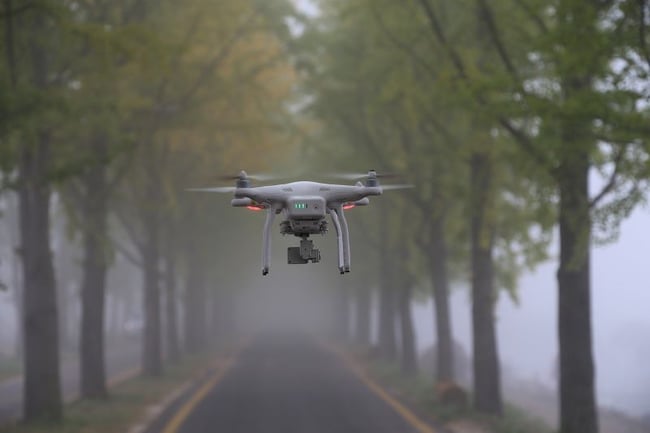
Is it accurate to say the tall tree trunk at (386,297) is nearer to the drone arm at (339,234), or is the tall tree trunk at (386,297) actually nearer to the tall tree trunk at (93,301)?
the tall tree trunk at (93,301)

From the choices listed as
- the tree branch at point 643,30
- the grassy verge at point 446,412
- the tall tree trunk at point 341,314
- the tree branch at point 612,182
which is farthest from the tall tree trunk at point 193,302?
the tree branch at point 643,30

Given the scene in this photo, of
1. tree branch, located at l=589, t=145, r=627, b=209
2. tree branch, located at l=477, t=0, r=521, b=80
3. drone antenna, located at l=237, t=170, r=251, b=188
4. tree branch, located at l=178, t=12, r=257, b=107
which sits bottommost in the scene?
drone antenna, located at l=237, t=170, r=251, b=188

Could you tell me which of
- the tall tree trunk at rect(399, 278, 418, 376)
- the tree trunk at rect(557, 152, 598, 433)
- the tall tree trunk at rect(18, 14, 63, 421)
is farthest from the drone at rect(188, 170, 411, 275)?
the tall tree trunk at rect(399, 278, 418, 376)

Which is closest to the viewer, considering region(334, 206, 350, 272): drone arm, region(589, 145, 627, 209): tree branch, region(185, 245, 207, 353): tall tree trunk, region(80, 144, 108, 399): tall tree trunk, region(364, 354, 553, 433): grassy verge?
region(334, 206, 350, 272): drone arm

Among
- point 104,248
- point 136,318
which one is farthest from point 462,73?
point 136,318

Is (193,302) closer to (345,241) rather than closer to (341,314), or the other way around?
(341,314)

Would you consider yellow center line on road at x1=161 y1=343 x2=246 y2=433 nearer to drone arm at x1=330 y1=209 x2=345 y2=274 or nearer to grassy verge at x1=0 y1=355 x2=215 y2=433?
grassy verge at x1=0 y1=355 x2=215 y2=433

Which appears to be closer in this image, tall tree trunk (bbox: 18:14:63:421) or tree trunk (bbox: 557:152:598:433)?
tree trunk (bbox: 557:152:598:433)
